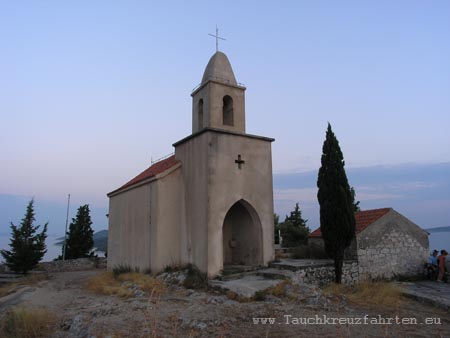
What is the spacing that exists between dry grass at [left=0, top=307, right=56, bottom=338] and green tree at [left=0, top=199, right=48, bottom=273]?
1657 cm

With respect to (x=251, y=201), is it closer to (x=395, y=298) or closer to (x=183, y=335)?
(x=395, y=298)

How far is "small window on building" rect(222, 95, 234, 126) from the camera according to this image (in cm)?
1633

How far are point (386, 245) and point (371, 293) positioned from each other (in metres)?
5.78

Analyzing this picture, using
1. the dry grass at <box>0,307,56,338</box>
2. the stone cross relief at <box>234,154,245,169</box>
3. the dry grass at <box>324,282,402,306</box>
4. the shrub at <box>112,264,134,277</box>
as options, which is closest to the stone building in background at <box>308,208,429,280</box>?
the dry grass at <box>324,282,402,306</box>

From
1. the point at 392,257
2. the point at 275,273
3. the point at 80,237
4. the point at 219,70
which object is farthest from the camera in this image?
the point at 80,237

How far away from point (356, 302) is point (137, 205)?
10.7m

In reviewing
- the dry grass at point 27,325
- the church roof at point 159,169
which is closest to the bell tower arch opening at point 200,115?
the church roof at point 159,169

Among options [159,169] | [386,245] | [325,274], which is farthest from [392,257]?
[159,169]

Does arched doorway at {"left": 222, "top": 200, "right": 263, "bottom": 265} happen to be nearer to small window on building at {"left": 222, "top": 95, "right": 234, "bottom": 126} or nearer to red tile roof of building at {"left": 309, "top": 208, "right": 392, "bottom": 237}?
small window on building at {"left": 222, "top": 95, "right": 234, "bottom": 126}

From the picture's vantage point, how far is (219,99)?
1583 centimetres

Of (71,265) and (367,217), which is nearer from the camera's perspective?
(367,217)

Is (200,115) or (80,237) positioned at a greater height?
(200,115)

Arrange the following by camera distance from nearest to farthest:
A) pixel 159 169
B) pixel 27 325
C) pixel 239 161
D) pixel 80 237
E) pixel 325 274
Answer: pixel 27 325 < pixel 325 274 < pixel 239 161 < pixel 159 169 < pixel 80 237

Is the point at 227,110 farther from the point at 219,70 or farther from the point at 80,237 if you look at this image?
the point at 80,237
